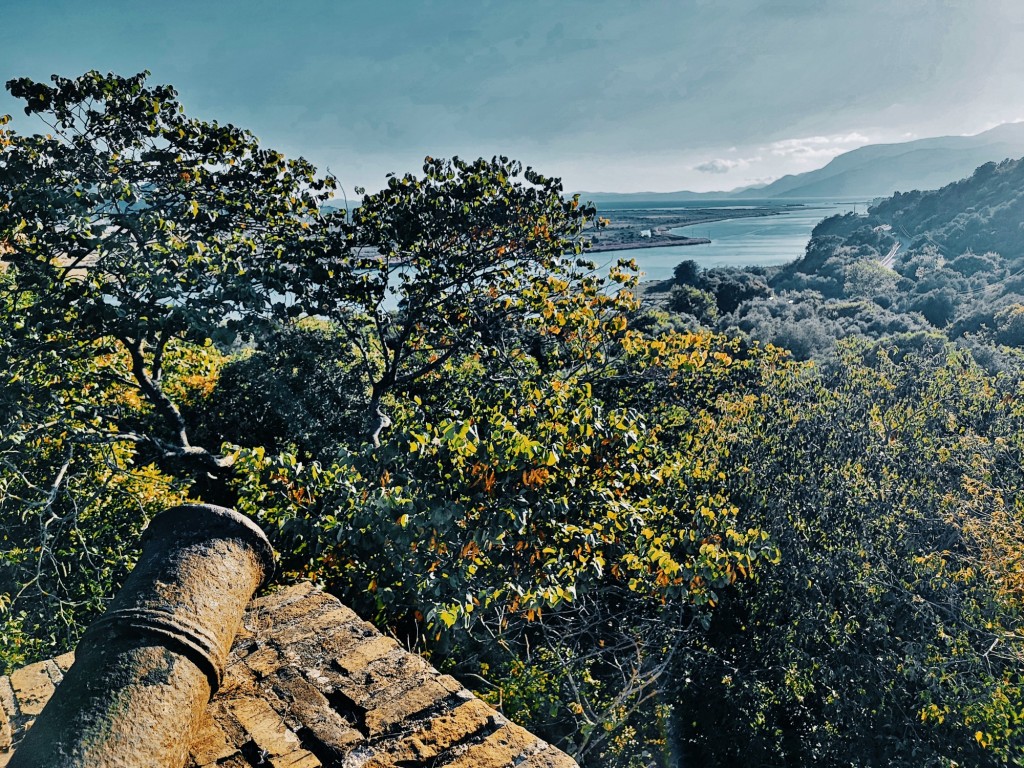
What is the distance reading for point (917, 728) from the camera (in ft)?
22.1

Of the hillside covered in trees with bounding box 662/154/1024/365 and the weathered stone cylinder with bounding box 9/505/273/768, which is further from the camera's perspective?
the hillside covered in trees with bounding box 662/154/1024/365

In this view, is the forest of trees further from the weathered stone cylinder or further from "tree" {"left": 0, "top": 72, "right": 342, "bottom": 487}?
the weathered stone cylinder

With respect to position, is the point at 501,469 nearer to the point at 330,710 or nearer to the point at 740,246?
the point at 330,710

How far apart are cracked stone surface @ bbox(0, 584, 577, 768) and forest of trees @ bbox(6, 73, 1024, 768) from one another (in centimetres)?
84

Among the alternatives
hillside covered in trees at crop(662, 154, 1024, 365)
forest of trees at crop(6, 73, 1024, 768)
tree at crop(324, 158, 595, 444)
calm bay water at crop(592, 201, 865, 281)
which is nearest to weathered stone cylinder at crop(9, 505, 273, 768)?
forest of trees at crop(6, 73, 1024, 768)

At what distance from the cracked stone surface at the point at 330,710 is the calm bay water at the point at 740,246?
105ft

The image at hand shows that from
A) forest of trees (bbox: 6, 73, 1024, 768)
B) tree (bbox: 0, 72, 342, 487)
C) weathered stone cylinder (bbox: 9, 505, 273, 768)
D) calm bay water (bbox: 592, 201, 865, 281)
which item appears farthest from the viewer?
calm bay water (bbox: 592, 201, 865, 281)

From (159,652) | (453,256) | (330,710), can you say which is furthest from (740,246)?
(159,652)

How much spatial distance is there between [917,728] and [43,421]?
10092 millimetres

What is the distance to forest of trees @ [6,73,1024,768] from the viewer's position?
5246 mm

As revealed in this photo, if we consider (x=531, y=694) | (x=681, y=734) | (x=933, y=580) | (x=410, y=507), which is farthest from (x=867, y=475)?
(x=410, y=507)

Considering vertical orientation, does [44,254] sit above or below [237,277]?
above

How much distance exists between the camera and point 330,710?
295 cm

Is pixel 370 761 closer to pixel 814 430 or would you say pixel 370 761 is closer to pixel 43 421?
pixel 43 421
